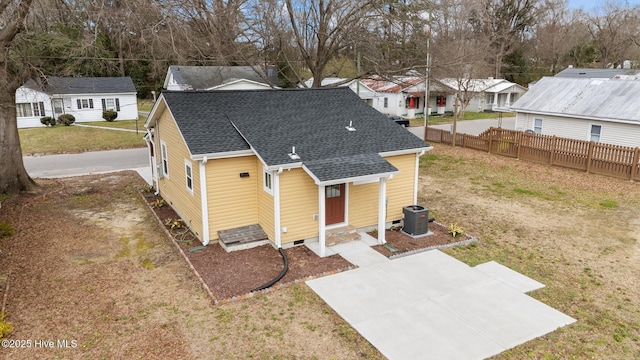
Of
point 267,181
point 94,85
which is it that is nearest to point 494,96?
point 94,85

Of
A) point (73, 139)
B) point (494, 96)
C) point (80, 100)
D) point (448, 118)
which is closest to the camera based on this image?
point (73, 139)

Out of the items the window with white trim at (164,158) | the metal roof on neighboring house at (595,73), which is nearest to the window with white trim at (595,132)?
the window with white trim at (164,158)

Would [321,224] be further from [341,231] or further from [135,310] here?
[135,310]

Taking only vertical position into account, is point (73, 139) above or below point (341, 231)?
above

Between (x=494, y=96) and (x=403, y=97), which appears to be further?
(x=494, y=96)

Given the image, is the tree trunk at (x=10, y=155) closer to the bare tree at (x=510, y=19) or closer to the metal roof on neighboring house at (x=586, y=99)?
the metal roof on neighboring house at (x=586, y=99)

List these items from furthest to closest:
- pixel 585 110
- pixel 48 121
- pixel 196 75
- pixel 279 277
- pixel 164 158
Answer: pixel 196 75, pixel 48 121, pixel 585 110, pixel 164 158, pixel 279 277

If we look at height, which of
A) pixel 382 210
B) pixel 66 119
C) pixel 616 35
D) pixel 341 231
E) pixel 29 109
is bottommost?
pixel 341 231

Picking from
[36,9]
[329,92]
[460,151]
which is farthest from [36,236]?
[460,151]
